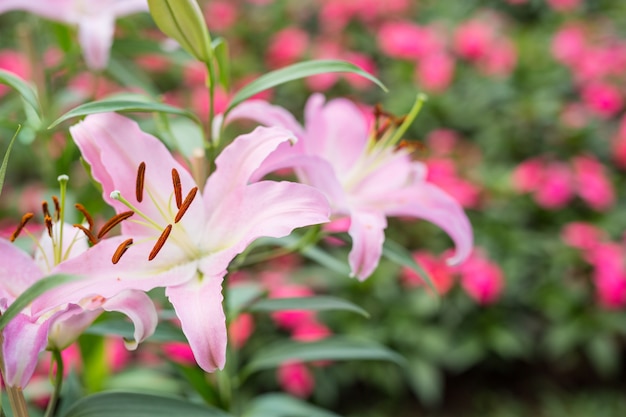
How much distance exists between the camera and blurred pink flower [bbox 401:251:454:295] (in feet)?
5.32

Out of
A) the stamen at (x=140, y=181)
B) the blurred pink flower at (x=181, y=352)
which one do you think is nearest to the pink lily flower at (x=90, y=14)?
the stamen at (x=140, y=181)

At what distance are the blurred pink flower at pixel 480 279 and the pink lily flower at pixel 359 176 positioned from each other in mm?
1004

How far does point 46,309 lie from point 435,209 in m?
0.28

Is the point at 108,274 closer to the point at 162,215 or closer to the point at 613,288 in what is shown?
the point at 162,215

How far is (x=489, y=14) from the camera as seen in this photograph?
9.17 ft

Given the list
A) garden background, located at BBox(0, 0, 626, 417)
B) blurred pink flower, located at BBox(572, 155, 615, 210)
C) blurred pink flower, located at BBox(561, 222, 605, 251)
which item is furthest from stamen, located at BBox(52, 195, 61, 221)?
blurred pink flower, located at BBox(572, 155, 615, 210)

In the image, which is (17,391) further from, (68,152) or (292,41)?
(292,41)

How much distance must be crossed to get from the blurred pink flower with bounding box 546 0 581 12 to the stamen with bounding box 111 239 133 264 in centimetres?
→ 249

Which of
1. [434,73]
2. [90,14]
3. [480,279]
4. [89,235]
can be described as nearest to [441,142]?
[434,73]

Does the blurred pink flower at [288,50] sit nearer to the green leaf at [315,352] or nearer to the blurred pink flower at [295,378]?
the blurred pink flower at [295,378]

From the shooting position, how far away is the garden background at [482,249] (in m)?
1.65

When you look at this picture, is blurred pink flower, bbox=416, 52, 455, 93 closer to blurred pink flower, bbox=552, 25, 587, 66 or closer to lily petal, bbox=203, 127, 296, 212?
blurred pink flower, bbox=552, 25, 587, 66

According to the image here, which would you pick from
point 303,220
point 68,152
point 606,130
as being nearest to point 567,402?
point 606,130

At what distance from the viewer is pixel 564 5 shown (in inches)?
104
